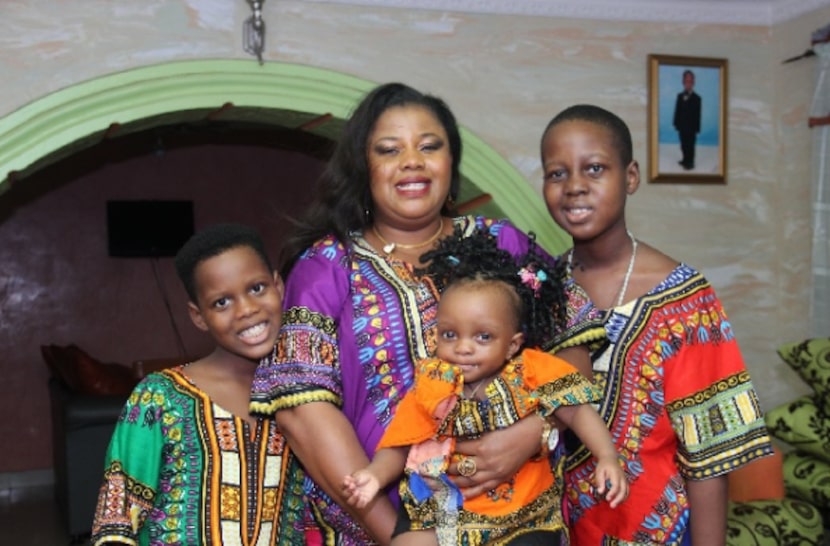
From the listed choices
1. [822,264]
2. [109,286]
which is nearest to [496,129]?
[822,264]

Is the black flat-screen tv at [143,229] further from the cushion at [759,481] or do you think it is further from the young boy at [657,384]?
the young boy at [657,384]

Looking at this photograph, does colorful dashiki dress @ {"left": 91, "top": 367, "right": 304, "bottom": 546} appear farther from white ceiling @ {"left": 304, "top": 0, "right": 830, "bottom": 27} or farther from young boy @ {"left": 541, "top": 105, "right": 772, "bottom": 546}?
white ceiling @ {"left": 304, "top": 0, "right": 830, "bottom": 27}

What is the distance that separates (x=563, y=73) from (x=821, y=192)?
3.96 ft

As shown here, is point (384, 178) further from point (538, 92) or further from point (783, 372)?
point (783, 372)

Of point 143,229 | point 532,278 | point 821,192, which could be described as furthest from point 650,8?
point 143,229

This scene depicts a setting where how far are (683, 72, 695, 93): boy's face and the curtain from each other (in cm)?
50

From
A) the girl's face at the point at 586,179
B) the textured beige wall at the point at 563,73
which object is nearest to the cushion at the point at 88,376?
the textured beige wall at the point at 563,73

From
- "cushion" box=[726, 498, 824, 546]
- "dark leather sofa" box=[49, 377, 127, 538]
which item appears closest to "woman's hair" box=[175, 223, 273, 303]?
"cushion" box=[726, 498, 824, 546]

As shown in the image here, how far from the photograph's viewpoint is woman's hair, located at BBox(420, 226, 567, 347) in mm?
1884

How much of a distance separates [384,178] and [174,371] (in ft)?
2.04

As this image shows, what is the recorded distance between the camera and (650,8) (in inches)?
160

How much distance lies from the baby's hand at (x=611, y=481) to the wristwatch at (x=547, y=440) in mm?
125

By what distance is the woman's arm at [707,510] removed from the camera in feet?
6.81

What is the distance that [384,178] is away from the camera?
197 cm
